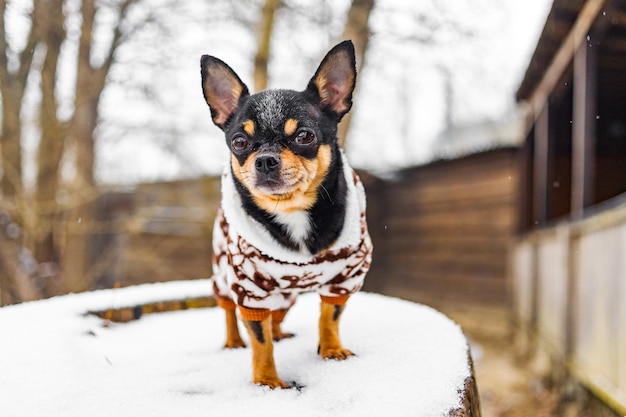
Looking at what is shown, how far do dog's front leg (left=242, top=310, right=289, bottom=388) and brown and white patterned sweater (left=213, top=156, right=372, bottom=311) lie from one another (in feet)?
0.20

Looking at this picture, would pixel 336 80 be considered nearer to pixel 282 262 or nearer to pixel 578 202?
pixel 282 262

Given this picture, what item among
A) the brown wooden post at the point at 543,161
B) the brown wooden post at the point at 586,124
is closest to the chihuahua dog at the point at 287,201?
the brown wooden post at the point at 586,124

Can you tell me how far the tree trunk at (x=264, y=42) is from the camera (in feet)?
21.0

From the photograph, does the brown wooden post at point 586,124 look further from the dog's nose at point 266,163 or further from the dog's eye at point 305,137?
the dog's nose at point 266,163

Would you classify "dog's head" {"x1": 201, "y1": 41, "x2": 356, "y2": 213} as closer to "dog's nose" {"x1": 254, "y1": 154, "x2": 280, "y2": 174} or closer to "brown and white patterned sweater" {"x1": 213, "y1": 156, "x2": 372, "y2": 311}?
"dog's nose" {"x1": 254, "y1": 154, "x2": 280, "y2": 174}

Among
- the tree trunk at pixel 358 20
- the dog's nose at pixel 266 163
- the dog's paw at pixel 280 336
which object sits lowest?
the dog's paw at pixel 280 336

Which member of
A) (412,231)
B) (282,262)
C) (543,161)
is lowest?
(412,231)

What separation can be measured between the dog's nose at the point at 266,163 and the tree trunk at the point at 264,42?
4.96 metres

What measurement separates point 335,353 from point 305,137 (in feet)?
2.51

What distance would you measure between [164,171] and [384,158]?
602 centimetres

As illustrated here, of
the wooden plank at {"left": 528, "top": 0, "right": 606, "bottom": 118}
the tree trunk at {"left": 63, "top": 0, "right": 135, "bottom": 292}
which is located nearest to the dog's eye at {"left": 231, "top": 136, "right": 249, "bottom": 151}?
the wooden plank at {"left": 528, "top": 0, "right": 606, "bottom": 118}

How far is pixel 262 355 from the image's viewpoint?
5.64 feet

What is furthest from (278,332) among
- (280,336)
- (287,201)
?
(287,201)

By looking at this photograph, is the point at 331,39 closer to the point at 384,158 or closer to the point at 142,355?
the point at 142,355
